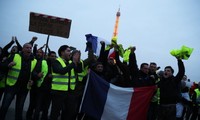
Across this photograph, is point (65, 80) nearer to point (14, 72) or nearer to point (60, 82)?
point (60, 82)

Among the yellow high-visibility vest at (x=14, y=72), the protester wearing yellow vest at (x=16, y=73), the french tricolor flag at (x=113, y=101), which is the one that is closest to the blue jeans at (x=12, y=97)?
the protester wearing yellow vest at (x=16, y=73)

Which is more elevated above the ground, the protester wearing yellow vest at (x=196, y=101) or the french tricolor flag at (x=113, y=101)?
the french tricolor flag at (x=113, y=101)

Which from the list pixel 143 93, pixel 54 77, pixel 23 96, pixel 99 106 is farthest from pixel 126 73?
pixel 23 96

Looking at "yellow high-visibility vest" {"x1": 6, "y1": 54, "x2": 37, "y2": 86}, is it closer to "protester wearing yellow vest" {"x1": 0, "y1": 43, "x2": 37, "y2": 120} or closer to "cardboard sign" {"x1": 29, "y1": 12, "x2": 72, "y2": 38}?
"protester wearing yellow vest" {"x1": 0, "y1": 43, "x2": 37, "y2": 120}

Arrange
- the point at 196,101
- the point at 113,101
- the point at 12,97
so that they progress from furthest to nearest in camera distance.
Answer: the point at 196,101 → the point at 113,101 → the point at 12,97

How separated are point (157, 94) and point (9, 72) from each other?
3.72m

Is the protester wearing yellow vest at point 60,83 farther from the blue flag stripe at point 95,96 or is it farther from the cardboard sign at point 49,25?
the cardboard sign at point 49,25

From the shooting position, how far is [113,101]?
6.63 meters

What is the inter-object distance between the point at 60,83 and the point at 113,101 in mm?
1620

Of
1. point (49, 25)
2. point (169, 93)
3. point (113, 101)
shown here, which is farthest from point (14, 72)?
point (169, 93)

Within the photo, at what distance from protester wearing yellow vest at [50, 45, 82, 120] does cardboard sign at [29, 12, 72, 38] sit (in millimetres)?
2447

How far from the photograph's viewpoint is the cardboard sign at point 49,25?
26.6 feet

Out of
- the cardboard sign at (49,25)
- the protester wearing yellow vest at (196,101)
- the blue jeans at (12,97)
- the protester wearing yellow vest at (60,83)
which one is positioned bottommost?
the protester wearing yellow vest at (196,101)

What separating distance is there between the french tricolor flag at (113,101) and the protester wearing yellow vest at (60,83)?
2.73ft
